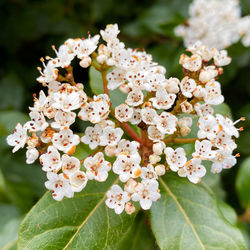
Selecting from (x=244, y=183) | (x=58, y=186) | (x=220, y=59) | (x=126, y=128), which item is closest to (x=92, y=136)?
(x=126, y=128)

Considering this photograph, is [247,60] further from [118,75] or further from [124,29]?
[118,75]

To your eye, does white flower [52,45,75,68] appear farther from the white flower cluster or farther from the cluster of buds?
the white flower cluster

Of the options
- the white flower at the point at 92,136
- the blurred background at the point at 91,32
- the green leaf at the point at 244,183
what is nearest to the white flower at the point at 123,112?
the white flower at the point at 92,136

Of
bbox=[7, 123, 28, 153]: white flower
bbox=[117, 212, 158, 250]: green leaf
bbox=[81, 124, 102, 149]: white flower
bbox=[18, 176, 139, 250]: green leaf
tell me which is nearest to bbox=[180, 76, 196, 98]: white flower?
bbox=[81, 124, 102, 149]: white flower

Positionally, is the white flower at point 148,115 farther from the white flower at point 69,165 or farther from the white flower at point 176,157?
the white flower at point 69,165

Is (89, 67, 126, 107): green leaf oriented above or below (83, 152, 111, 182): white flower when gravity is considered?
above
